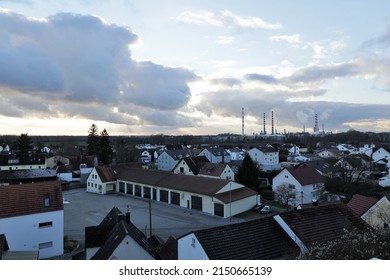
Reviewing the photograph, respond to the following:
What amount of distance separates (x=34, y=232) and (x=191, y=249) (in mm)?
7553

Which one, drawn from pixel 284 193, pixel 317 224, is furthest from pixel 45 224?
pixel 284 193

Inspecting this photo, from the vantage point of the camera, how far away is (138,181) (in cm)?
2388

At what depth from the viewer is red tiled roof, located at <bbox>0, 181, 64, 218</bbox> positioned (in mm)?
11570

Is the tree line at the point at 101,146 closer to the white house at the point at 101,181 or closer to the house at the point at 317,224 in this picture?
the white house at the point at 101,181

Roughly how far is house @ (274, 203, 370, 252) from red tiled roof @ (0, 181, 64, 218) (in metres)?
8.83

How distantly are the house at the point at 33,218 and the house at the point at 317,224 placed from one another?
863 cm

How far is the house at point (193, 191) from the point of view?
61.2ft

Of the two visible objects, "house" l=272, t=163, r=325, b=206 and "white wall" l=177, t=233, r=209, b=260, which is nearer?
"white wall" l=177, t=233, r=209, b=260

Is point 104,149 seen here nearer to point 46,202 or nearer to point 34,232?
point 46,202

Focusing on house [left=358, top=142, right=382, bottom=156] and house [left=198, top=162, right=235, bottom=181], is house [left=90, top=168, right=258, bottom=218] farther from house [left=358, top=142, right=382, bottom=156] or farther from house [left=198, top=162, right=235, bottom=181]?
house [left=358, top=142, right=382, bottom=156]

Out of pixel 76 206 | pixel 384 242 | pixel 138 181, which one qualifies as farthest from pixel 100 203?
pixel 384 242

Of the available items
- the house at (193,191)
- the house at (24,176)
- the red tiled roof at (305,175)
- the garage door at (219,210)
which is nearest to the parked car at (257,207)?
the house at (193,191)

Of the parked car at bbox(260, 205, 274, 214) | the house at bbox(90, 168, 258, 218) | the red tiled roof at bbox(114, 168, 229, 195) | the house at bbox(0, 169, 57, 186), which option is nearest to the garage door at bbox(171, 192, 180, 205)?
the house at bbox(90, 168, 258, 218)

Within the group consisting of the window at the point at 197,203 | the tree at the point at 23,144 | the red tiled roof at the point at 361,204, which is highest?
the tree at the point at 23,144
